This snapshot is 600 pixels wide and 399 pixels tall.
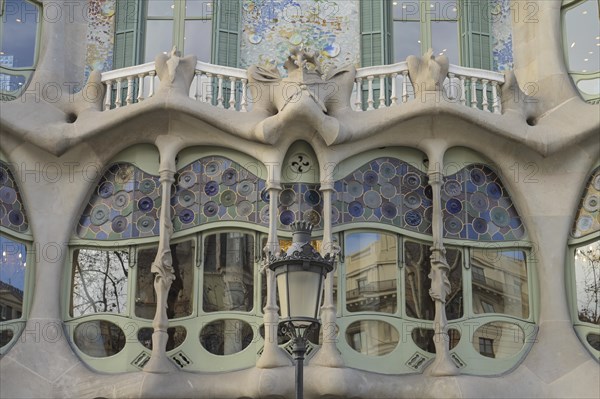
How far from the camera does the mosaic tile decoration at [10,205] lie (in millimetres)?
Result: 15977

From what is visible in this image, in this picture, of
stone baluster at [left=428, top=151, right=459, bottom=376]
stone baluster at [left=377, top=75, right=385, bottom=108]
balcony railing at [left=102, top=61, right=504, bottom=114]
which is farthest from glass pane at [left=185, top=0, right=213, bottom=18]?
stone baluster at [left=428, top=151, right=459, bottom=376]

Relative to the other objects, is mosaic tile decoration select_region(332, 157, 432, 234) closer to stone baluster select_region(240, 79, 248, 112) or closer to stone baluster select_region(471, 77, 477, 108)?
stone baluster select_region(471, 77, 477, 108)

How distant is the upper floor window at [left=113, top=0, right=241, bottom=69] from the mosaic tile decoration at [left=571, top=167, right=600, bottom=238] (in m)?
5.31

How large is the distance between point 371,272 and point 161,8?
5.29m

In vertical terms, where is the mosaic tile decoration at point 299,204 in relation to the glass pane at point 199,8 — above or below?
below

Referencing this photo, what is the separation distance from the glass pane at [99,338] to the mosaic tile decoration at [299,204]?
258 centimetres

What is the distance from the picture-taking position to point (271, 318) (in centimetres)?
1498

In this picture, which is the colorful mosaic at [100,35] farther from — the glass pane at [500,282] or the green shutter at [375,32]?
the glass pane at [500,282]

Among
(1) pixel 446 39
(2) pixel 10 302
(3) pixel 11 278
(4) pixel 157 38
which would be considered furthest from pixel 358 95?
(2) pixel 10 302

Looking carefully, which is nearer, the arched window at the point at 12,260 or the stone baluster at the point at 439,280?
the stone baluster at the point at 439,280

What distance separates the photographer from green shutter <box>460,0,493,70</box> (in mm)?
17391

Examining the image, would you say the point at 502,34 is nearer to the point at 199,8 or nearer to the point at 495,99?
the point at 495,99

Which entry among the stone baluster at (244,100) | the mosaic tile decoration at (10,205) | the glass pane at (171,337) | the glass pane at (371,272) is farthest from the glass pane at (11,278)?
the glass pane at (371,272)

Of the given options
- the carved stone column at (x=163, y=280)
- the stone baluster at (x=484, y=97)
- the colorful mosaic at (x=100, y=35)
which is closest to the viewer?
the carved stone column at (x=163, y=280)
